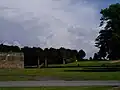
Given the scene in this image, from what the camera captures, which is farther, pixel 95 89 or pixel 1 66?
pixel 1 66

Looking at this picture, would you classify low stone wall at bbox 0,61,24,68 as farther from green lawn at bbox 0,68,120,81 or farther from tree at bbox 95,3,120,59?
green lawn at bbox 0,68,120,81

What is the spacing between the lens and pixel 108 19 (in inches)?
3034

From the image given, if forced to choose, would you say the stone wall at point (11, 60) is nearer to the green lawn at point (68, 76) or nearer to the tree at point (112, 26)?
the tree at point (112, 26)

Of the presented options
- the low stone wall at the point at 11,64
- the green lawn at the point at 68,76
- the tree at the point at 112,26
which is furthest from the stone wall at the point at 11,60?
the green lawn at the point at 68,76

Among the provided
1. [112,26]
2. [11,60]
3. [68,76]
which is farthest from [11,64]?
[68,76]

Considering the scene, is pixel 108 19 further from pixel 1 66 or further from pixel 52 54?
pixel 52 54

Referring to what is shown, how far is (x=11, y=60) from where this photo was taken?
279ft

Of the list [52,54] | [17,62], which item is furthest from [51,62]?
[17,62]

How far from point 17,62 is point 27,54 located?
31024 mm

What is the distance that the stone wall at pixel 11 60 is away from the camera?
83062mm

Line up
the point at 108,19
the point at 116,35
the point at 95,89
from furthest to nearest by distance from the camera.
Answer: the point at 108,19, the point at 116,35, the point at 95,89

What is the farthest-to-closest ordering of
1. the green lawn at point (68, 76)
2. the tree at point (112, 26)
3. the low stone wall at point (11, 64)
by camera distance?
the low stone wall at point (11, 64) < the tree at point (112, 26) < the green lawn at point (68, 76)

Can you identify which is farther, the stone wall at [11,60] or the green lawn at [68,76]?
the stone wall at [11,60]

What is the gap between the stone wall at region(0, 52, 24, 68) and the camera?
83.1m
